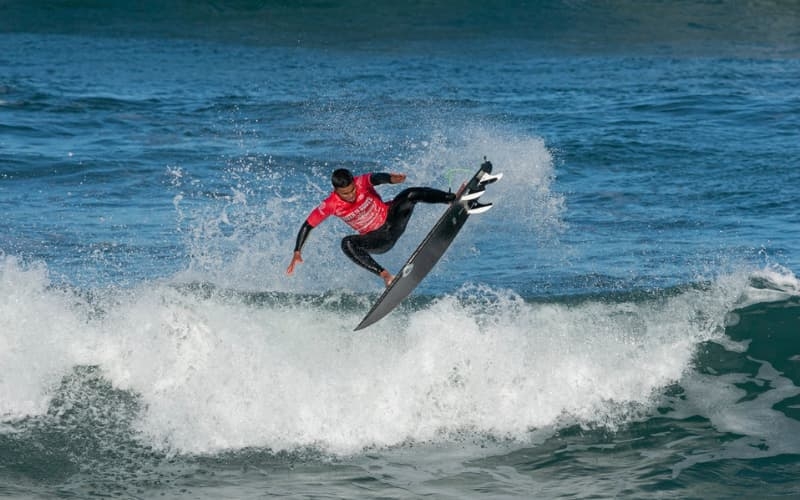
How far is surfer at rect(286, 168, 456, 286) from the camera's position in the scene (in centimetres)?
949

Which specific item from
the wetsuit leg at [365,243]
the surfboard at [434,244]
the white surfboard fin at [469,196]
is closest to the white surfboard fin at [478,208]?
the surfboard at [434,244]

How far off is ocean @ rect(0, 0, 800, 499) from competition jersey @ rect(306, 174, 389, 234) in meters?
1.43

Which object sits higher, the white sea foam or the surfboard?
the surfboard

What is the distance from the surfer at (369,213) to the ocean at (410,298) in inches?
45.4

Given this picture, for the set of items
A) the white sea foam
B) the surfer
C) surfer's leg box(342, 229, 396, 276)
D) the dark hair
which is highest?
the dark hair

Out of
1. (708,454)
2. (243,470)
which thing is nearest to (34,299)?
(243,470)

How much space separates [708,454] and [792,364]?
2.10 m

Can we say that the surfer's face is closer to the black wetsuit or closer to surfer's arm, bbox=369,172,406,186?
surfer's arm, bbox=369,172,406,186

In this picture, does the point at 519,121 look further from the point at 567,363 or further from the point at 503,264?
the point at 567,363

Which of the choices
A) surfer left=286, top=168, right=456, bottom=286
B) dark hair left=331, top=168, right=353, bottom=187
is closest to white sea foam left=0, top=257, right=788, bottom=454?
surfer left=286, top=168, right=456, bottom=286

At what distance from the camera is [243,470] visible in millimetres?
8922

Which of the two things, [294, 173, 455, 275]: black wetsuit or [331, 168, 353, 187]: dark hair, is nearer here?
[331, 168, 353, 187]: dark hair

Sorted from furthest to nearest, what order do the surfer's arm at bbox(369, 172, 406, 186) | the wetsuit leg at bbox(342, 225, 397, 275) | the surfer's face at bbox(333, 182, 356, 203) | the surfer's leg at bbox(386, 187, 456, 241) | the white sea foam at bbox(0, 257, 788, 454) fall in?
the wetsuit leg at bbox(342, 225, 397, 275), the surfer's leg at bbox(386, 187, 456, 241), the white sea foam at bbox(0, 257, 788, 454), the surfer's arm at bbox(369, 172, 406, 186), the surfer's face at bbox(333, 182, 356, 203)

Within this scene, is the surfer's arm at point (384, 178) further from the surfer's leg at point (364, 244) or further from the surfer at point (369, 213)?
the surfer's leg at point (364, 244)
